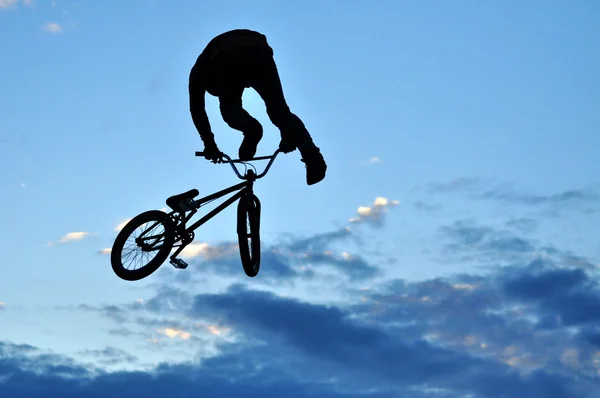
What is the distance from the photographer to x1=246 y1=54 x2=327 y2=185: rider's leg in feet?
111

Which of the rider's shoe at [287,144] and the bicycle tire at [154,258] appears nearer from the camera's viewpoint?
the bicycle tire at [154,258]

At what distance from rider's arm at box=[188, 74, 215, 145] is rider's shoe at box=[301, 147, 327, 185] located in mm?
1543

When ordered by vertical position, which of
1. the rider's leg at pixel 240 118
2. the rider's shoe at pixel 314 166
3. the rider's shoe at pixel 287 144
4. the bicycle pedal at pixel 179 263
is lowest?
the bicycle pedal at pixel 179 263

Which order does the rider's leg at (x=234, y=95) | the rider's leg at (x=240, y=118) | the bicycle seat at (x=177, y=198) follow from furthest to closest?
1. the bicycle seat at (x=177, y=198)
2. the rider's leg at (x=240, y=118)
3. the rider's leg at (x=234, y=95)

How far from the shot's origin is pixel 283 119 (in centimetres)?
3381

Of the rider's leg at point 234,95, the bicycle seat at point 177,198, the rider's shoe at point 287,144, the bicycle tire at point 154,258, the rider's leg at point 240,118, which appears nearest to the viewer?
the rider's leg at point 234,95

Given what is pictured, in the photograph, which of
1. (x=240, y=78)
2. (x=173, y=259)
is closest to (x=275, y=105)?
(x=240, y=78)

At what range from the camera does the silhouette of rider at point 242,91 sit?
3356 cm

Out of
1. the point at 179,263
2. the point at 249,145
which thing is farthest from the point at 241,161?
the point at 179,263

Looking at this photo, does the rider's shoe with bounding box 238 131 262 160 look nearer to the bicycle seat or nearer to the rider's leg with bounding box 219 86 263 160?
the rider's leg with bounding box 219 86 263 160

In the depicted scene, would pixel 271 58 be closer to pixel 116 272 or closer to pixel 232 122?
pixel 232 122

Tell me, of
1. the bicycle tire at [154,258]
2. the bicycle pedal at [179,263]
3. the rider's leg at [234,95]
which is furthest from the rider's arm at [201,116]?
the bicycle pedal at [179,263]

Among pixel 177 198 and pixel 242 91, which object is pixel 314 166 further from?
pixel 177 198

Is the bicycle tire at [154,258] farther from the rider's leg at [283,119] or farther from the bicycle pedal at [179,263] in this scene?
the rider's leg at [283,119]
